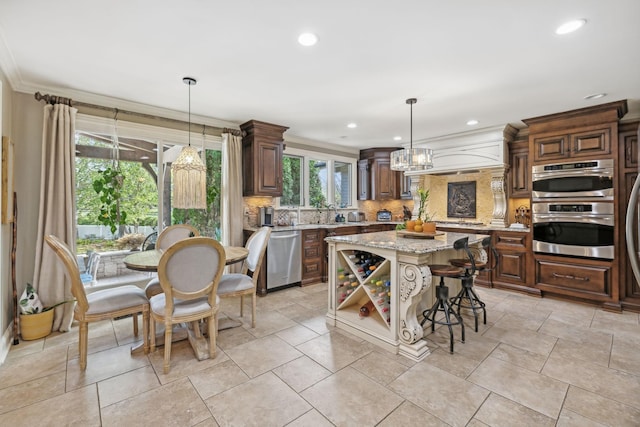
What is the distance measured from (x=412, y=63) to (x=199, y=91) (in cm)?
221

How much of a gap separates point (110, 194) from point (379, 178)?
4592 mm

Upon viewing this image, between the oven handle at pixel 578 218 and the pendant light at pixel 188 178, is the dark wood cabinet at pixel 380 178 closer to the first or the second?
the oven handle at pixel 578 218

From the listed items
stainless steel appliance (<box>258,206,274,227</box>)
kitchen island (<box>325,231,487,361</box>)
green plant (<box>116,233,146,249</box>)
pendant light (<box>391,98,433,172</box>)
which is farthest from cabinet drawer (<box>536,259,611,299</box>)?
green plant (<box>116,233,146,249</box>)

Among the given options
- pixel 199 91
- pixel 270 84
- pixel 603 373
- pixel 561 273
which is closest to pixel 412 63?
pixel 270 84

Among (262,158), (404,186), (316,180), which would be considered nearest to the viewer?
(262,158)

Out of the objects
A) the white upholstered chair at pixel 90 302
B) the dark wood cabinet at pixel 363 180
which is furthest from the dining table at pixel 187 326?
the dark wood cabinet at pixel 363 180

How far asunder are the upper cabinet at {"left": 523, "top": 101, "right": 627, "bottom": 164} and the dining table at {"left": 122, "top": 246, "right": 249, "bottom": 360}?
4200mm

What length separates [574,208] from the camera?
12.7 ft

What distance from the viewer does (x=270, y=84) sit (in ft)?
10.1

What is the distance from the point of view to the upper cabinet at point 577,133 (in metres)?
3.63

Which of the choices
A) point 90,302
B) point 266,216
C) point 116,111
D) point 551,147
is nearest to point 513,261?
point 551,147

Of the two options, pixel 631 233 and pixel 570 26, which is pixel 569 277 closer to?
pixel 631 233

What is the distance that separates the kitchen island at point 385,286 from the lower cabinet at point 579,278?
5.01 ft

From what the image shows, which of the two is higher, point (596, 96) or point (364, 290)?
point (596, 96)
